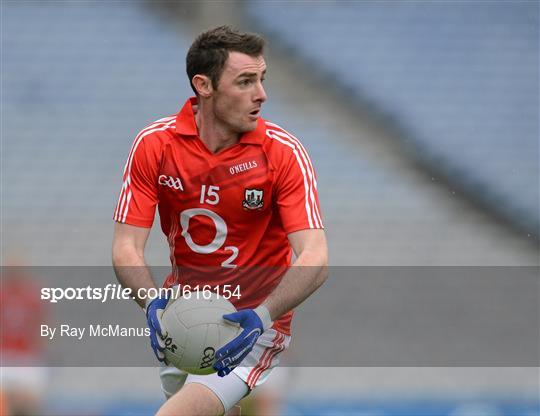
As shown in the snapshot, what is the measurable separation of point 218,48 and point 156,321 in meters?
1.03

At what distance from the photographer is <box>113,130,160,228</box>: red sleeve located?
4.06 meters

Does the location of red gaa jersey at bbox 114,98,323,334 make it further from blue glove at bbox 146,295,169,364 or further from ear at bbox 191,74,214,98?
blue glove at bbox 146,295,169,364

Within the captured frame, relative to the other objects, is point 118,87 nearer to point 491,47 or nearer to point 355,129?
point 355,129

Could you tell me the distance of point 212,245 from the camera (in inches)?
165

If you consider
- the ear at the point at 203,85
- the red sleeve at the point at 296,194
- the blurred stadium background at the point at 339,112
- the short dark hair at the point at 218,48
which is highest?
the blurred stadium background at the point at 339,112

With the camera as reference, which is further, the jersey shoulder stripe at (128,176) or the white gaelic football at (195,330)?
the jersey shoulder stripe at (128,176)

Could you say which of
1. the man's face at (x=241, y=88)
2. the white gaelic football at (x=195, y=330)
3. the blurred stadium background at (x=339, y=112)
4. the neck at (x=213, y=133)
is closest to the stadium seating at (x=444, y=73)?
the blurred stadium background at (x=339, y=112)

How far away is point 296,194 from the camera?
403cm

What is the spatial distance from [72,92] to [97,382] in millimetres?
2411

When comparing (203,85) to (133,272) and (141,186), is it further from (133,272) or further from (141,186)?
(133,272)

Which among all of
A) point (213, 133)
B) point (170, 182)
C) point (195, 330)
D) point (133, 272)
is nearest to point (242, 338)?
point (195, 330)

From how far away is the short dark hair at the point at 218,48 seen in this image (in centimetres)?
398

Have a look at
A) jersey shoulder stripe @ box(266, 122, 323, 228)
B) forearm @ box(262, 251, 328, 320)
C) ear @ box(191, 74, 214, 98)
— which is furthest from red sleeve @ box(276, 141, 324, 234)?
ear @ box(191, 74, 214, 98)

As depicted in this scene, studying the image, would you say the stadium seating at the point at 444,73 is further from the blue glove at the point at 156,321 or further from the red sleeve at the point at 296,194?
the blue glove at the point at 156,321
